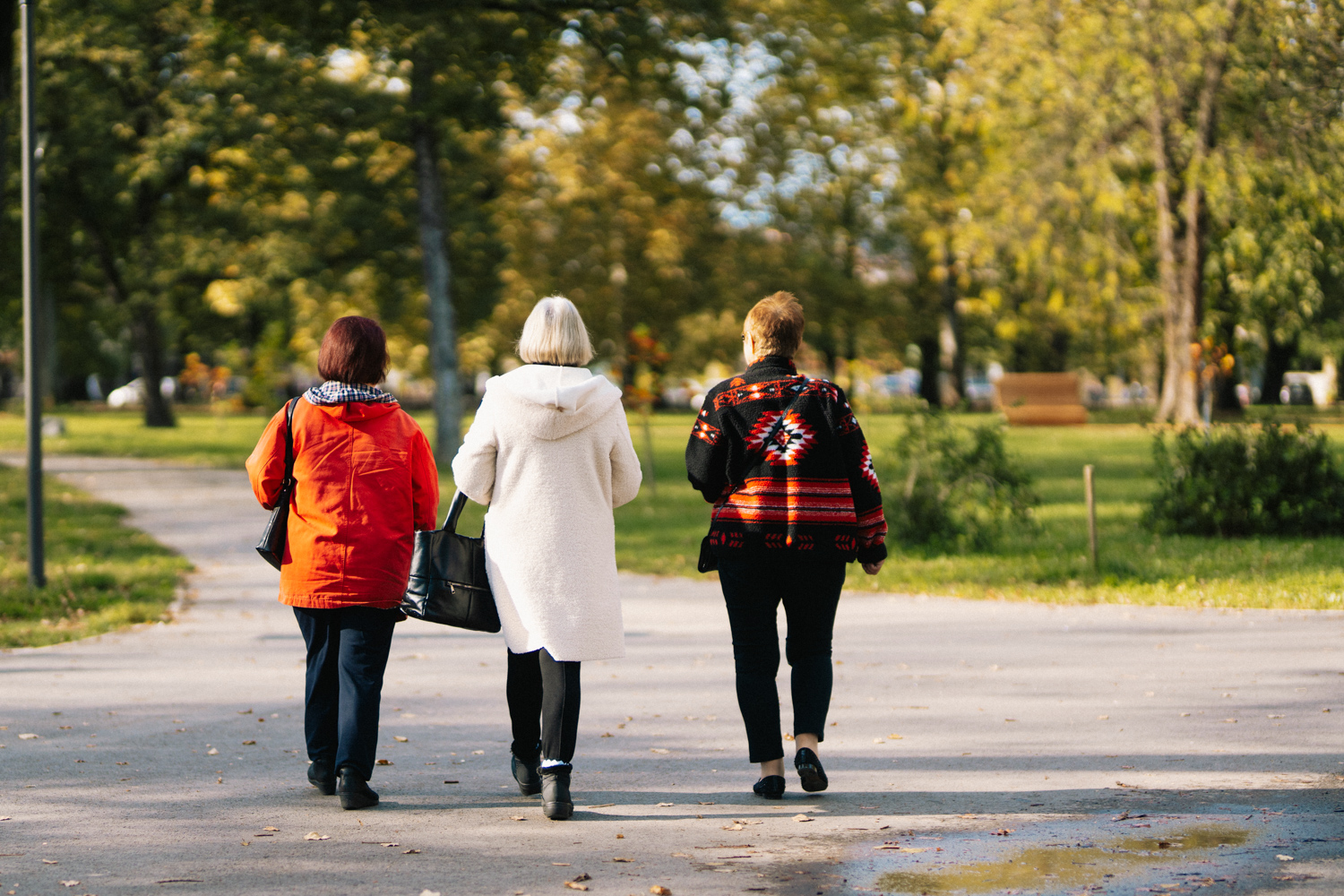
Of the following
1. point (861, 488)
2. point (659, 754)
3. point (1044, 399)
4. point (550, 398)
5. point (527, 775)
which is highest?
point (1044, 399)

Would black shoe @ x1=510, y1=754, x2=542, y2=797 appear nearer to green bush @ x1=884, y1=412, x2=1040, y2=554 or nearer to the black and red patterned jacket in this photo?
the black and red patterned jacket

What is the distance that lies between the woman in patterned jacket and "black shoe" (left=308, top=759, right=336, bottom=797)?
4.98 feet

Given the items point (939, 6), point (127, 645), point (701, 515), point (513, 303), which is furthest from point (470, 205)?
point (127, 645)

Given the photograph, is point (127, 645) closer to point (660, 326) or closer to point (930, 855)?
point (930, 855)

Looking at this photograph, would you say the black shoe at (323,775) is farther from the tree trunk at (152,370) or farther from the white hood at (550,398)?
the tree trunk at (152,370)

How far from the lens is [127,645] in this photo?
368 inches

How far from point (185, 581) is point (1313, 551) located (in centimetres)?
948

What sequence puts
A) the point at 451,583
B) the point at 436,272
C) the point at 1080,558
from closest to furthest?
the point at 451,583 → the point at 1080,558 → the point at 436,272

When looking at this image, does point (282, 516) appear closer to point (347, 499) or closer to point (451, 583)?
point (347, 499)

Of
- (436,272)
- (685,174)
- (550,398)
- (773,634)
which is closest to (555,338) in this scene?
(550,398)

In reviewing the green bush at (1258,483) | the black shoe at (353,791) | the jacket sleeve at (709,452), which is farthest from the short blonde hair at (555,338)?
the green bush at (1258,483)

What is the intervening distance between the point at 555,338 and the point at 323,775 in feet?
5.91

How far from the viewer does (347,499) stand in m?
5.30

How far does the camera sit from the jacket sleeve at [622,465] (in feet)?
17.5
